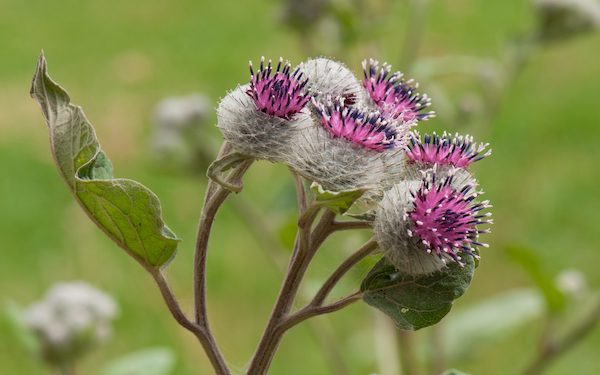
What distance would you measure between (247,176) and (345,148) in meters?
3.99

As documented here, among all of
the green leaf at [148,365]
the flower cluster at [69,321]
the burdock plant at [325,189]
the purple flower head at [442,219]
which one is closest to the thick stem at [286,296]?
the burdock plant at [325,189]

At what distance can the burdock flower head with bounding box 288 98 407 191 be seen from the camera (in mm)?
1021

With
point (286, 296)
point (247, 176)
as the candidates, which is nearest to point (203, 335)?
point (286, 296)

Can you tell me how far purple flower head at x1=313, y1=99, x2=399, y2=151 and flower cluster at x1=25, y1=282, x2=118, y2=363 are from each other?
1125mm

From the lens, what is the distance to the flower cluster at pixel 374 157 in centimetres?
101

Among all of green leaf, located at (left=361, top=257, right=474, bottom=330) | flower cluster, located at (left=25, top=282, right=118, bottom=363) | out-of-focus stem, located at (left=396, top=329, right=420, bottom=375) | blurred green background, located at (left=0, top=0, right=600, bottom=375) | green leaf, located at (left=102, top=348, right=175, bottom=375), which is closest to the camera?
green leaf, located at (left=361, top=257, right=474, bottom=330)

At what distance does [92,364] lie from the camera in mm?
3711

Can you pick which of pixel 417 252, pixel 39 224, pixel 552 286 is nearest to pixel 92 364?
pixel 39 224

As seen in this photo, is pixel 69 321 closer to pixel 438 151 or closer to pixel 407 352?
pixel 407 352

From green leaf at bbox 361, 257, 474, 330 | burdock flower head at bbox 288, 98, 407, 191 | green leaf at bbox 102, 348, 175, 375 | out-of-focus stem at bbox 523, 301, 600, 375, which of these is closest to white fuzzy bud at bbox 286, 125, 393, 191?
burdock flower head at bbox 288, 98, 407, 191

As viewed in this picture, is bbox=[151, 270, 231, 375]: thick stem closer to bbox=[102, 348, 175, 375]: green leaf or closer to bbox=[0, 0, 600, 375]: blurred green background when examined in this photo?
bbox=[102, 348, 175, 375]: green leaf

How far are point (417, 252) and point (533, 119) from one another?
4722 millimetres

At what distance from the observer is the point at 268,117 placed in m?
1.05

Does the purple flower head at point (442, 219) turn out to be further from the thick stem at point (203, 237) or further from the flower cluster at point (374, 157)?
the thick stem at point (203, 237)
